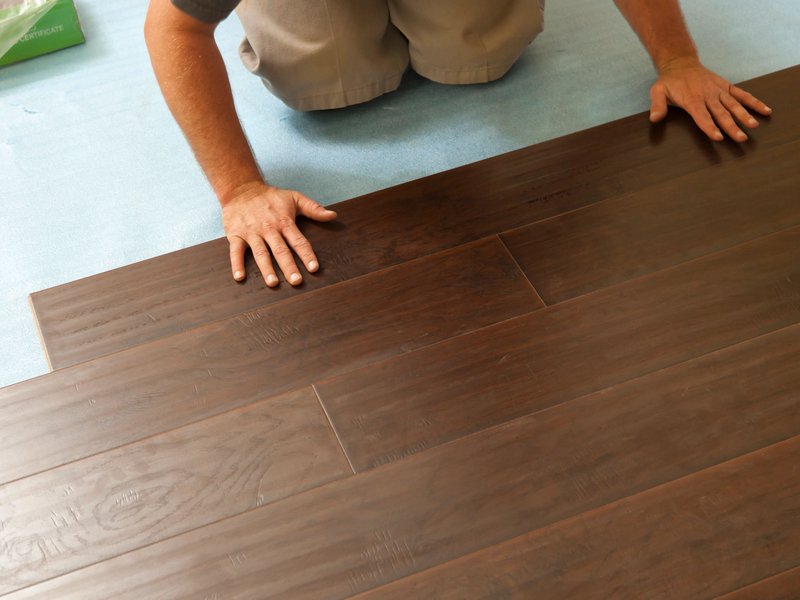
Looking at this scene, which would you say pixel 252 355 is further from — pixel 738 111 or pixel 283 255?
pixel 738 111

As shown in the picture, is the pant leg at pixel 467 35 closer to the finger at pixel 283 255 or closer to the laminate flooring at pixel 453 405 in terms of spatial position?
the laminate flooring at pixel 453 405

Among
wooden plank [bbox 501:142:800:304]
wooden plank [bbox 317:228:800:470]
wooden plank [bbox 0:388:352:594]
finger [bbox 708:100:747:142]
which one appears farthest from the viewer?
finger [bbox 708:100:747:142]

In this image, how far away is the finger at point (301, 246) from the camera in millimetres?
1778

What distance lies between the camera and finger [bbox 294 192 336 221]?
186 cm

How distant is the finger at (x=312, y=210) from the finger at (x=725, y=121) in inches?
35.0

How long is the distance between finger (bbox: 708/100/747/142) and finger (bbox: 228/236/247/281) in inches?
42.6

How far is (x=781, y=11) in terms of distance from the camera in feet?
8.68

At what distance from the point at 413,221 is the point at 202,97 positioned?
519 millimetres

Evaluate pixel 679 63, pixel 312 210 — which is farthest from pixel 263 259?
pixel 679 63

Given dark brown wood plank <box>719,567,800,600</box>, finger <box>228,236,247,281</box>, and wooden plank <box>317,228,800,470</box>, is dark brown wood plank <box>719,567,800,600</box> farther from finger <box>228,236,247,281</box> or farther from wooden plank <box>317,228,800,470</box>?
finger <box>228,236,247,281</box>

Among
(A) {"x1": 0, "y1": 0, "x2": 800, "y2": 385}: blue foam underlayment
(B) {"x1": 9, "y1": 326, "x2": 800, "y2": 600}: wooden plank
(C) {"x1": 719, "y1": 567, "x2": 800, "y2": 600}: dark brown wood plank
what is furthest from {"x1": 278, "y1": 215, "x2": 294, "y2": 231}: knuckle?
(C) {"x1": 719, "y1": 567, "x2": 800, "y2": 600}: dark brown wood plank

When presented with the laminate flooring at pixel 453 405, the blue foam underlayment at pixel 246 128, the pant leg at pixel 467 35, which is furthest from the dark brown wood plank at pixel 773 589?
the pant leg at pixel 467 35

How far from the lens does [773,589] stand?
1.22 m

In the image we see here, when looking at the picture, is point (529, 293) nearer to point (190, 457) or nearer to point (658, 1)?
point (190, 457)
